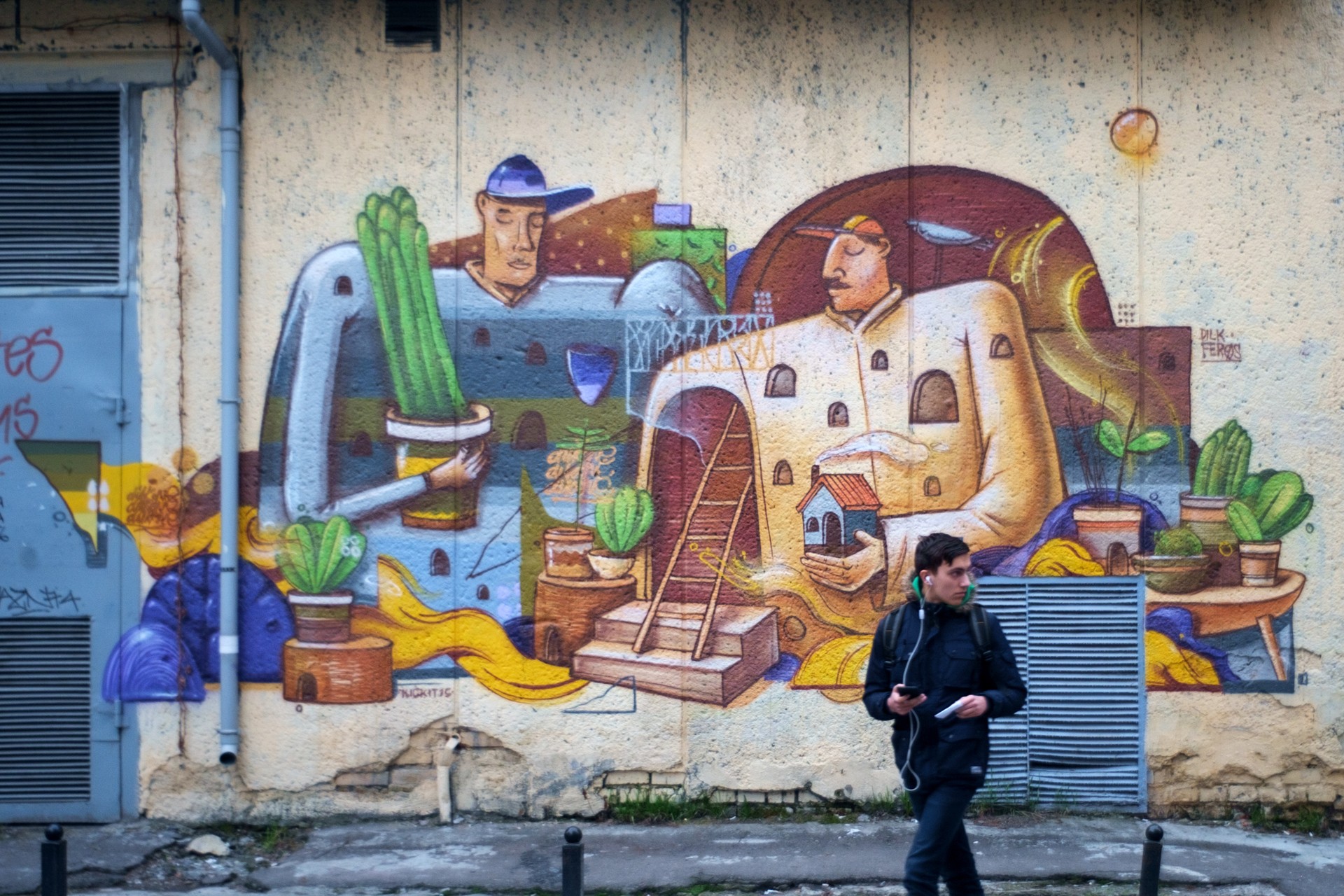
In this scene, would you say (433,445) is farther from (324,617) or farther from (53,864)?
(53,864)

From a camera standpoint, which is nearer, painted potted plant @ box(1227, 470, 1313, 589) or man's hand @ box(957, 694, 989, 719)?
man's hand @ box(957, 694, 989, 719)

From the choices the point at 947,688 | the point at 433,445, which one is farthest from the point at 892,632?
the point at 433,445

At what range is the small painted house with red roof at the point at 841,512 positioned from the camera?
6.67 meters

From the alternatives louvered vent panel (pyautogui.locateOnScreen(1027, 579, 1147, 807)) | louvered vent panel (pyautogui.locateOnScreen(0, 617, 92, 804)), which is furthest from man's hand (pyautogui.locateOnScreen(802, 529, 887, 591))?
louvered vent panel (pyautogui.locateOnScreen(0, 617, 92, 804))

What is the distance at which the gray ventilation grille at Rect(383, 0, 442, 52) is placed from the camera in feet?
22.1

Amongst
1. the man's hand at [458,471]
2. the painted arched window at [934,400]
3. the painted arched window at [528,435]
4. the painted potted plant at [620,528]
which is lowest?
the painted potted plant at [620,528]

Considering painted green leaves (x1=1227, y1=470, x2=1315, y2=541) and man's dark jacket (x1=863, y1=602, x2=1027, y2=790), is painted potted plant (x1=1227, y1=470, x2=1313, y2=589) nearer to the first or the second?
painted green leaves (x1=1227, y1=470, x2=1315, y2=541)

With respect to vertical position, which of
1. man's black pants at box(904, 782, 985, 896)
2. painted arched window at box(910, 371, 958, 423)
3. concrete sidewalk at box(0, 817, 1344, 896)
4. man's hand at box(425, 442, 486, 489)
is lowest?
concrete sidewalk at box(0, 817, 1344, 896)

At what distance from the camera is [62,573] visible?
6629mm

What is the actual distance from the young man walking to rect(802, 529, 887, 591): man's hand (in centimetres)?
231

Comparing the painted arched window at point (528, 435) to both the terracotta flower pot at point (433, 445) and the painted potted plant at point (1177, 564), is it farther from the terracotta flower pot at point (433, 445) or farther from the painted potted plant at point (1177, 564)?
the painted potted plant at point (1177, 564)

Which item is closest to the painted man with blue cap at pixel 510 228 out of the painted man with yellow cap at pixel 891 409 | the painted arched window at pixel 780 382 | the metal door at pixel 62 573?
the painted man with yellow cap at pixel 891 409

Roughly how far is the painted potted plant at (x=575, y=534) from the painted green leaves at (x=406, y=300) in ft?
2.33

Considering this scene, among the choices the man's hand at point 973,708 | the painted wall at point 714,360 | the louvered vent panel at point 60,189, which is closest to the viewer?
the man's hand at point 973,708
